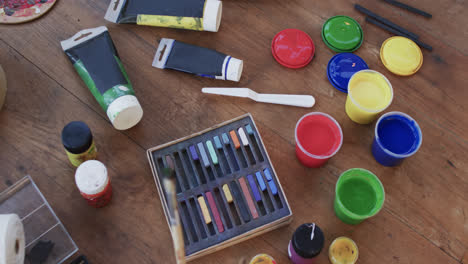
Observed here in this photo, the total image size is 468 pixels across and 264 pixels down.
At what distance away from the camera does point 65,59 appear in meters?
0.90

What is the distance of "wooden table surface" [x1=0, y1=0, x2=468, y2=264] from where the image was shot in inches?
30.4

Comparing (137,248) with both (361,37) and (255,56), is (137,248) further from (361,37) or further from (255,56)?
(361,37)

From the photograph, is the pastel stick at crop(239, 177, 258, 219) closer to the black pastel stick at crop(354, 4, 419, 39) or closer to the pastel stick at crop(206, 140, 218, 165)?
the pastel stick at crop(206, 140, 218, 165)

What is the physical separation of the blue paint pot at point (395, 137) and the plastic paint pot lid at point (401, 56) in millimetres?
136

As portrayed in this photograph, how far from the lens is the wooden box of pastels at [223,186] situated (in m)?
0.75

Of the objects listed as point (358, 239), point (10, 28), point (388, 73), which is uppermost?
point (10, 28)

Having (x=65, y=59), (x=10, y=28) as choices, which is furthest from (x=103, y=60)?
(x=10, y=28)

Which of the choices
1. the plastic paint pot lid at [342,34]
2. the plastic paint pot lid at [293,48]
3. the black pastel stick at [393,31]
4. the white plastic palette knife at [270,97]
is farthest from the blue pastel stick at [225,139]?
the black pastel stick at [393,31]

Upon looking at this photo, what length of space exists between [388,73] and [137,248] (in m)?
0.63

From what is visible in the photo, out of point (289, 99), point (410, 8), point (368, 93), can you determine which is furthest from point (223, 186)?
point (410, 8)

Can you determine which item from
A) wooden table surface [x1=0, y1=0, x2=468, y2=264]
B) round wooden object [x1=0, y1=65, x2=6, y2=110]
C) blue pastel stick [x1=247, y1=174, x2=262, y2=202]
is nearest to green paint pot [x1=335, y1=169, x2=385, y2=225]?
wooden table surface [x1=0, y1=0, x2=468, y2=264]

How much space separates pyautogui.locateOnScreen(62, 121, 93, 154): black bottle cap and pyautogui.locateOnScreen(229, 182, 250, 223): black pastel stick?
0.27 m

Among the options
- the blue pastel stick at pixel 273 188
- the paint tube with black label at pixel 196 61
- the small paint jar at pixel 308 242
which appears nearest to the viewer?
the small paint jar at pixel 308 242

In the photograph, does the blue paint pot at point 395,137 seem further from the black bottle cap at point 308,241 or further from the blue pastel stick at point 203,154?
the blue pastel stick at point 203,154
